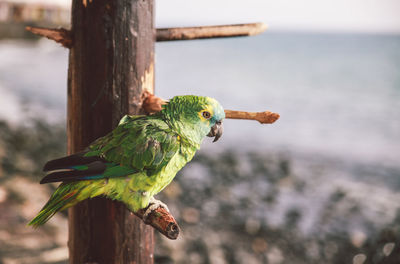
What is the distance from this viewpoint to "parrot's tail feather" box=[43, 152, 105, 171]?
1386 millimetres

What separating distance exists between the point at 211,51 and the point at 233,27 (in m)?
37.4

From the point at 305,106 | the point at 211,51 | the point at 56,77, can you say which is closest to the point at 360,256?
the point at 305,106

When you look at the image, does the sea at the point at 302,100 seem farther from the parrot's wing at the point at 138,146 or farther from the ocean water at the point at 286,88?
the parrot's wing at the point at 138,146

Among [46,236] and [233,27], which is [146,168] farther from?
[46,236]

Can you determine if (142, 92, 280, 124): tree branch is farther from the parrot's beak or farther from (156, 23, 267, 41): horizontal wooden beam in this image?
(156, 23, 267, 41): horizontal wooden beam

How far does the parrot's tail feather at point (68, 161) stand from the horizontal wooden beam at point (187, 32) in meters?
0.64

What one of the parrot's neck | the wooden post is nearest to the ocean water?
the wooden post

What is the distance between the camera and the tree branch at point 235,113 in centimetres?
147

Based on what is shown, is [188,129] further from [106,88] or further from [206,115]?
[106,88]

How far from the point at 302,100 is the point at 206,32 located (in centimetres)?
1668

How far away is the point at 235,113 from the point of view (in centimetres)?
156

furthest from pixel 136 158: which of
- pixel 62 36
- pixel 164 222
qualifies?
pixel 62 36

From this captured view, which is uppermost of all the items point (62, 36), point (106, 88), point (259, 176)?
point (62, 36)

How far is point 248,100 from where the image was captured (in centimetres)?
1750
